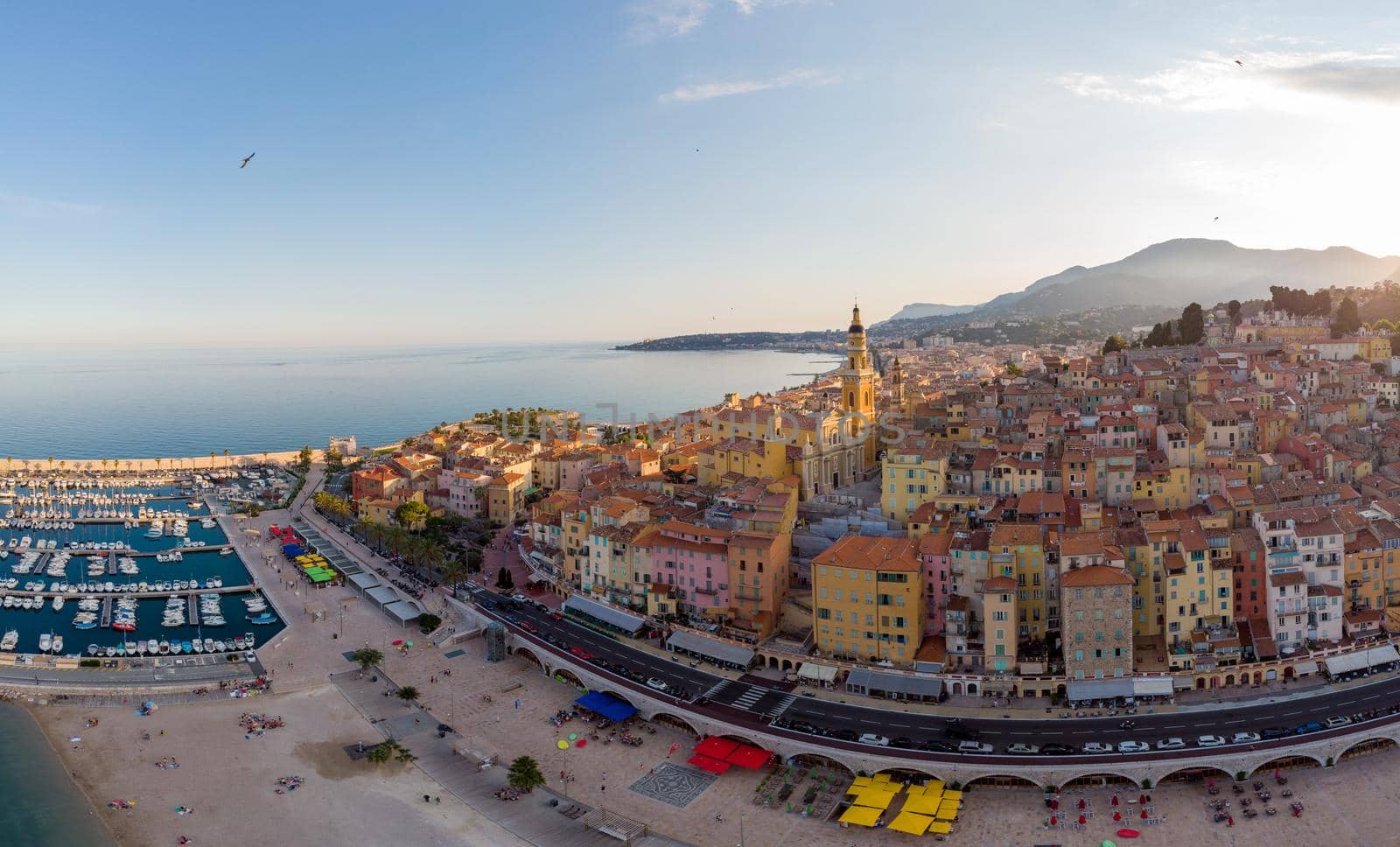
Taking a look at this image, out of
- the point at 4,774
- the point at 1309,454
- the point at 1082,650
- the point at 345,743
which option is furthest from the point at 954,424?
the point at 4,774

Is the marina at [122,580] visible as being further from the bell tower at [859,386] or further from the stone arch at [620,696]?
the bell tower at [859,386]

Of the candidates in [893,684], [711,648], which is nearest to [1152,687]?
[893,684]

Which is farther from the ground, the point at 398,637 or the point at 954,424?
the point at 954,424

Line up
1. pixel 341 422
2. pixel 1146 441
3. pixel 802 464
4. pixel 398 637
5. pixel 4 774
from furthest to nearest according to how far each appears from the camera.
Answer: pixel 341 422
pixel 802 464
pixel 1146 441
pixel 398 637
pixel 4 774

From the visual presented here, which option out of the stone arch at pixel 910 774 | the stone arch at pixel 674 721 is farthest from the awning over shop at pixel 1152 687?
the stone arch at pixel 674 721

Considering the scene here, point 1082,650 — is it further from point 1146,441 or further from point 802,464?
point 802,464

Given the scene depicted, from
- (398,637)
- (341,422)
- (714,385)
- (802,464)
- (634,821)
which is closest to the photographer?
(634,821)

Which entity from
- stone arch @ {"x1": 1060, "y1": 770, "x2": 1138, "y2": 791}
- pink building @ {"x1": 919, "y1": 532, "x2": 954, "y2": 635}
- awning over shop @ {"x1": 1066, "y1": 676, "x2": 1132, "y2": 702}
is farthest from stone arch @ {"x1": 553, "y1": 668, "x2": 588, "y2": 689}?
awning over shop @ {"x1": 1066, "y1": 676, "x2": 1132, "y2": 702}
